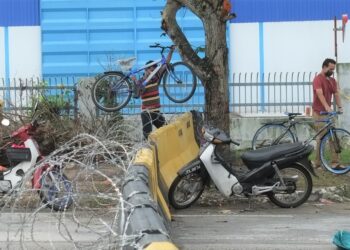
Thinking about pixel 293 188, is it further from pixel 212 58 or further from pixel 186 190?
pixel 212 58

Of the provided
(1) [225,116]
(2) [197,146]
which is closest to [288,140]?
(1) [225,116]

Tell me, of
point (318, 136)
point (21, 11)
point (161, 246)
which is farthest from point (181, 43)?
point (21, 11)

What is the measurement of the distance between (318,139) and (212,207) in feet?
10.5

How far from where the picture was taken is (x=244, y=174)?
8.17 meters

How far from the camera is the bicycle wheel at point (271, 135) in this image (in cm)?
1211

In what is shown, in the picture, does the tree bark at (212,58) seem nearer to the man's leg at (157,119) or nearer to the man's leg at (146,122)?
the man's leg at (157,119)

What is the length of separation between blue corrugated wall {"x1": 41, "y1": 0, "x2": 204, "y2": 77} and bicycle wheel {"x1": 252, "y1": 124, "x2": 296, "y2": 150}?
4.83 meters

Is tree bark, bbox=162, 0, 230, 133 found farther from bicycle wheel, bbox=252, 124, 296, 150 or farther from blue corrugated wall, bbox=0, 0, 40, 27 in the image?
blue corrugated wall, bbox=0, 0, 40, 27

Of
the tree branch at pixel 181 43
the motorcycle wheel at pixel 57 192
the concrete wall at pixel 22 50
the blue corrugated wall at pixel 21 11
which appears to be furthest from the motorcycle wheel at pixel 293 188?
the blue corrugated wall at pixel 21 11

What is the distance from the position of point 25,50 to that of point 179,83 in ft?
26.0

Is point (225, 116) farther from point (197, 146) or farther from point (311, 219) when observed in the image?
point (311, 219)

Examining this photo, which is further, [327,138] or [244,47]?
[244,47]

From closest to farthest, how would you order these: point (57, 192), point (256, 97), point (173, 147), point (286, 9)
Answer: point (57, 192) < point (173, 147) < point (256, 97) < point (286, 9)

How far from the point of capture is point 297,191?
8328mm
